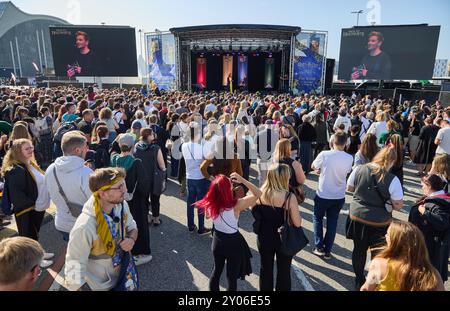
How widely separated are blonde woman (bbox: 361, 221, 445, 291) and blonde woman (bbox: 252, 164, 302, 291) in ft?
3.10

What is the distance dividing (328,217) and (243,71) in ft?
90.2

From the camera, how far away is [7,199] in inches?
144

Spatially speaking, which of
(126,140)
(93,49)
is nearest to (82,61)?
(93,49)

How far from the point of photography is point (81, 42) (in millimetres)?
25656

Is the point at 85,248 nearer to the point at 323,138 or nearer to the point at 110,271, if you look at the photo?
the point at 110,271

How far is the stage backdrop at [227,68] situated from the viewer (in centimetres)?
2979


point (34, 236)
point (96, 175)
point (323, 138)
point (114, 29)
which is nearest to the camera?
point (96, 175)

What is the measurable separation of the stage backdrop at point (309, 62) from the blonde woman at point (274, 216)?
20883 mm

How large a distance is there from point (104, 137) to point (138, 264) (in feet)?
7.42

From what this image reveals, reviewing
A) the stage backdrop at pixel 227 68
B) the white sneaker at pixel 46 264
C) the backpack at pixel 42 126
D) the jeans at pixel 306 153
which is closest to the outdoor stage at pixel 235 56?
the stage backdrop at pixel 227 68

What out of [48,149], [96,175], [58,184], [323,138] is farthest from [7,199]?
[323,138]

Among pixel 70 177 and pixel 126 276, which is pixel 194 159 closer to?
pixel 70 177

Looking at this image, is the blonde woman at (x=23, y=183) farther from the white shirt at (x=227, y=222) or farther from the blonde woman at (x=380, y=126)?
the blonde woman at (x=380, y=126)

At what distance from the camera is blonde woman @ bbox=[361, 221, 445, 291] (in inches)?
77.4
